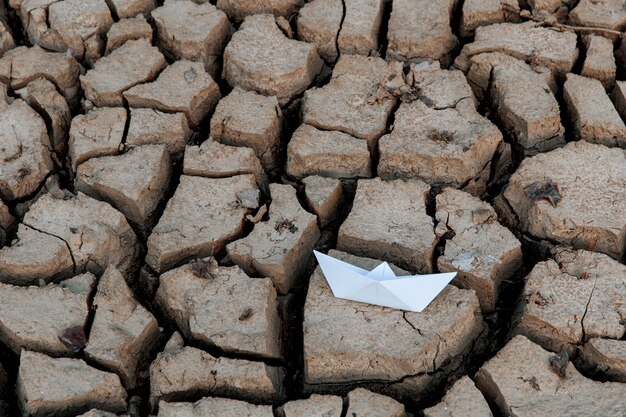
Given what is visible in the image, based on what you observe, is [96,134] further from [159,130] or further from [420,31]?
[420,31]

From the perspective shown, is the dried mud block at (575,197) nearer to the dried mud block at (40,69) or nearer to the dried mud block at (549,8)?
the dried mud block at (549,8)

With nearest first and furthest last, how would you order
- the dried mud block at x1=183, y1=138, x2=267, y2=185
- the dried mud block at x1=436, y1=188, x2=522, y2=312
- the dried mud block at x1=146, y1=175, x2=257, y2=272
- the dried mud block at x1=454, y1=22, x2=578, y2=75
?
the dried mud block at x1=436, y1=188, x2=522, y2=312 < the dried mud block at x1=146, y1=175, x2=257, y2=272 < the dried mud block at x1=183, y1=138, x2=267, y2=185 < the dried mud block at x1=454, y1=22, x2=578, y2=75

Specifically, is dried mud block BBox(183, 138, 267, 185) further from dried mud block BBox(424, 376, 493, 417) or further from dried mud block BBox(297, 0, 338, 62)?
dried mud block BBox(424, 376, 493, 417)

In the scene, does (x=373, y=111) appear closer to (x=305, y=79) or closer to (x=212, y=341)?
(x=305, y=79)

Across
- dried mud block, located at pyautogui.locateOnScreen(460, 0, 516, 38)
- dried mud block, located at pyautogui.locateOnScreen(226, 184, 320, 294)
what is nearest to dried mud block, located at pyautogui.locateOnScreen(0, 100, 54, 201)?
dried mud block, located at pyautogui.locateOnScreen(226, 184, 320, 294)

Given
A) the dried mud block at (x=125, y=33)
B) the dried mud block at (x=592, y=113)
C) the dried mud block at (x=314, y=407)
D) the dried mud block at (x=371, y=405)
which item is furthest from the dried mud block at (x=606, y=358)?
the dried mud block at (x=125, y=33)

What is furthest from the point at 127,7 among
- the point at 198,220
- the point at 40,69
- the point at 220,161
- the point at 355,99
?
the point at 198,220

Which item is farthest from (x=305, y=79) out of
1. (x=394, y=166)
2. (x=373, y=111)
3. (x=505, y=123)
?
(x=505, y=123)
